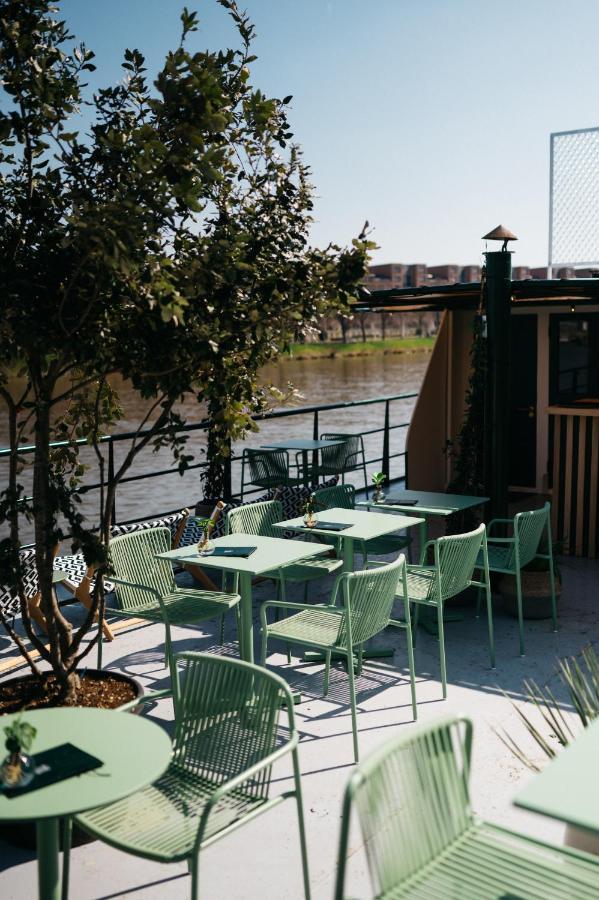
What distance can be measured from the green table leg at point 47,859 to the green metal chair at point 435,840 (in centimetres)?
84

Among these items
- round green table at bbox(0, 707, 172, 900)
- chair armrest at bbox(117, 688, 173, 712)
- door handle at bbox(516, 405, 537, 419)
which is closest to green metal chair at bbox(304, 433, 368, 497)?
door handle at bbox(516, 405, 537, 419)

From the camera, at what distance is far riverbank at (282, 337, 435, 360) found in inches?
1715

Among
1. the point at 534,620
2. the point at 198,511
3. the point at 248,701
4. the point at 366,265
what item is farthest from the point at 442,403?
the point at 248,701

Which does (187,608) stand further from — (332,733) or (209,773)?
(209,773)

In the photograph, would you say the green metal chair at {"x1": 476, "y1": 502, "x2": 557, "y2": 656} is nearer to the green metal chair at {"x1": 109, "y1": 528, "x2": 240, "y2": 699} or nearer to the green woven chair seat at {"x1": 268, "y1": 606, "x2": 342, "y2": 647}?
the green woven chair seat at {"x1": 268, "y1": 606, "x2": 342, "y2": 647}

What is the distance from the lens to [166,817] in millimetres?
2857

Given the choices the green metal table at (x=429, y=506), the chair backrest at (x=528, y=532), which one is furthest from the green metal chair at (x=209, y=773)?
the green metal table at (x=429, y=506)

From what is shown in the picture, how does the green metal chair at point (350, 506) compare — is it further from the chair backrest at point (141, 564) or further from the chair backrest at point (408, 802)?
the chair backrest at point (408, 802)

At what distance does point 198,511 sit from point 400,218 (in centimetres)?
1838

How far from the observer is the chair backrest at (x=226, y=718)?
3.03 meters

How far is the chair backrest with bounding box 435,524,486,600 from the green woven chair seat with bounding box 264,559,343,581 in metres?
0.81

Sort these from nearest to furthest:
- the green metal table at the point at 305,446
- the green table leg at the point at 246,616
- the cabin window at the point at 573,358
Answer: the green table leg at the point at 246,616 → the cabin window at the point at 573,358 → the green metal table at the point at 305,446

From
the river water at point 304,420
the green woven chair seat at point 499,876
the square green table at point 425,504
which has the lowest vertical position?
the river water at point 304,420

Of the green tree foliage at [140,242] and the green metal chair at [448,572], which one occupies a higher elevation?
the green tree foliage at [140,242]
